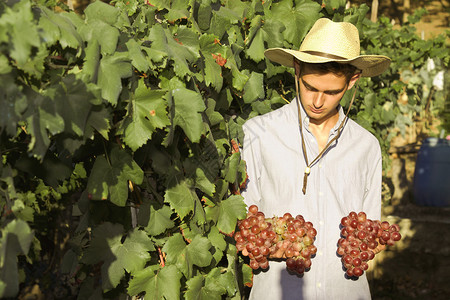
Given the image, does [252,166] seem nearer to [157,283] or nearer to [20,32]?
[157,283]

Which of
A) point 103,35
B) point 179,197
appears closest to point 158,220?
point 179,197

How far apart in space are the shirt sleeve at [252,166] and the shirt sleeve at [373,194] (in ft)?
1.98

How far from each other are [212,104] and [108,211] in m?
0.66

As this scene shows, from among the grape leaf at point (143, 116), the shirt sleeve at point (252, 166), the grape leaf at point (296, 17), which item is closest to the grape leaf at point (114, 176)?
the grape leaf at point (143, 116)

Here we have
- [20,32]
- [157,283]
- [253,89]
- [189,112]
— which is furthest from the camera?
[253,89]

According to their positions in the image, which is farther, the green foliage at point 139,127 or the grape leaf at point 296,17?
the grape leaf at point 296,17

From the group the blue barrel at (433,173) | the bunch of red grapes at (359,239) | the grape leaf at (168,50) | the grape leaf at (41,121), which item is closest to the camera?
the grape leaf at (41,121)

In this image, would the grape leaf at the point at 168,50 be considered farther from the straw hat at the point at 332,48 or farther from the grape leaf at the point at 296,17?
the grape leaf at the point at 296,17

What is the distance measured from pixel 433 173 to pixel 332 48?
175 inches

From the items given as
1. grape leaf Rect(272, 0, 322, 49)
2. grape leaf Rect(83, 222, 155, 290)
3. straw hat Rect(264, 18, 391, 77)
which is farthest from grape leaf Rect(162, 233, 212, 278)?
grape leaf Rect(272, 0, 322, 49)

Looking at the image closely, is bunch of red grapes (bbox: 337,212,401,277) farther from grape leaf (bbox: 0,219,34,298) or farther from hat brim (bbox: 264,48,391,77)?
grape leaf (bbox: 0,219,34,298)

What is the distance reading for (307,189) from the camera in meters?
2.67

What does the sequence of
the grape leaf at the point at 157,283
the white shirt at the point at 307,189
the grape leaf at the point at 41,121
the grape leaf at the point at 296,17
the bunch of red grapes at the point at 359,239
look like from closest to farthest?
the grape leaf at the point at 41,121, the grape leaf at the point at 157,283, the bunch of red grapes at the point at 359,239, the white shirt at the point at 307,189, the grape leaf at the point at 296,17

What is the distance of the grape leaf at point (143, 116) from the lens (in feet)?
6.24
